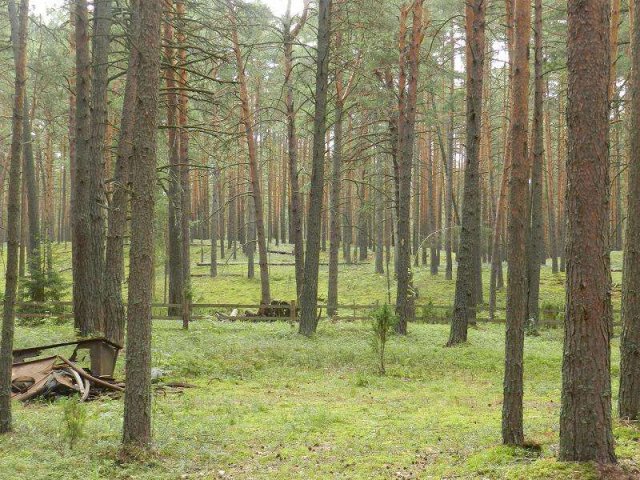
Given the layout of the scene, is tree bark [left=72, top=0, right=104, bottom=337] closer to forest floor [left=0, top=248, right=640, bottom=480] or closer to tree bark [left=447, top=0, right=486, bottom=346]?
forest floor [left=0, top=248, right=640, bottom=480]

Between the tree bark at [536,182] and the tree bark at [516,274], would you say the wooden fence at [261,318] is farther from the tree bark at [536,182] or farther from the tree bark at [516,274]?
the tree bark at [516,274]

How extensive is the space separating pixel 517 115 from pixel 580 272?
2120 millimetres

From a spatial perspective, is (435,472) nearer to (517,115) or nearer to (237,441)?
(237,441)

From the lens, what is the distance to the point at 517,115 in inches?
256

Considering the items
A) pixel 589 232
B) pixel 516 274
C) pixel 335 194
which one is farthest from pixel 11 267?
pixel 335 194

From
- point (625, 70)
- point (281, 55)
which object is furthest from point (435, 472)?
point (281, 55)

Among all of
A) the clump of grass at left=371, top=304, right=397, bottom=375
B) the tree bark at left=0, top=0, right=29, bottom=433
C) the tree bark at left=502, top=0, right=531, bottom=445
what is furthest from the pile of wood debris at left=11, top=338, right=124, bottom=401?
the tree bark at left=502, top=0, right=531, bottom=445

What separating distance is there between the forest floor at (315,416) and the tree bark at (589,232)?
0.45 m

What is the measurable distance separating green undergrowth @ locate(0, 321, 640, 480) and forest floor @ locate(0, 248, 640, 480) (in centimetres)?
2

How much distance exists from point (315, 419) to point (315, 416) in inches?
4.3

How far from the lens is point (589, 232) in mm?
5215

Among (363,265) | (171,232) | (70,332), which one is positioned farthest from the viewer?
(363,265)

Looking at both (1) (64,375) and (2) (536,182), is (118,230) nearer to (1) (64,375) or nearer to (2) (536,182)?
(1) (64,375)

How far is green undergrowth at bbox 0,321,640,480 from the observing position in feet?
20.2
